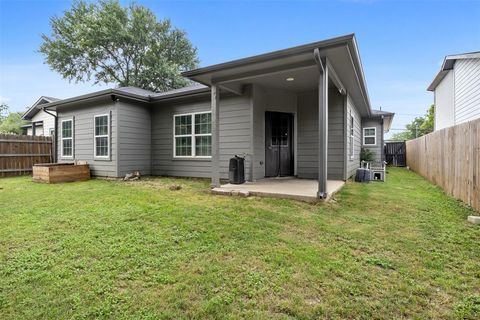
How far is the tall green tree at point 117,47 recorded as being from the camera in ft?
58.9

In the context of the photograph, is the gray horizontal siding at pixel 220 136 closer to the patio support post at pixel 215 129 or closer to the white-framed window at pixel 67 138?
the patio support post at pixel 215 129

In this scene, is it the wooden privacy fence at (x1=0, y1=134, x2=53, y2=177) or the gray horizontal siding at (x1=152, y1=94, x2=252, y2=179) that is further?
the wooden privacy fence at (x1=0, y1=134, x2=53, y2=177)

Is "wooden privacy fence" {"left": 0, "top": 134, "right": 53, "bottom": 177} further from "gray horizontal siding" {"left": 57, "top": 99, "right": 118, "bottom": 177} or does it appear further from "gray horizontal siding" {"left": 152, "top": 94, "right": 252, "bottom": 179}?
"gray horizontal siding" {"left": 152, "top": 94, "right": 252, "bottom": 179}

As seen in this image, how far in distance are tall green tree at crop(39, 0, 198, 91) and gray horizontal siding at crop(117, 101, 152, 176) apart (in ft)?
38.7

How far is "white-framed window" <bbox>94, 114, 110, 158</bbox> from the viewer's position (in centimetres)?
804

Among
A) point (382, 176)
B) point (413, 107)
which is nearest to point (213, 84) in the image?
point (382, 176)

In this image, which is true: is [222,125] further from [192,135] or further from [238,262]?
[238,262]

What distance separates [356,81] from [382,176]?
3560 mm

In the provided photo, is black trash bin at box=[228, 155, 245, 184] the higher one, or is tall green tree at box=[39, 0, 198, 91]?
tall green tree at box=[39, 0, 198, 91]

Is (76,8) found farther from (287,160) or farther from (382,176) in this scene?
(382,176)

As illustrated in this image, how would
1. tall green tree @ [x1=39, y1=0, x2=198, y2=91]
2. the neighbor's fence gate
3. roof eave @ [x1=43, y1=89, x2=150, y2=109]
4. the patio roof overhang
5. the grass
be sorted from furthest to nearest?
tall green tree @ [x1=39, y1=0, x2=198, y2=91]
the neighbor's fence gate
roof eave @ [x1=43, y1=89, x2=150, y2=109]
the patio roof overhang
the grass

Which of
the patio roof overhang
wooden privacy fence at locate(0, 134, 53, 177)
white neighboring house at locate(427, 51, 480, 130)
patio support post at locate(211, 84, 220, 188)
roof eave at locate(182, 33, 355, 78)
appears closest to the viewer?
roof eave at locate(182, 33, 355, 78)

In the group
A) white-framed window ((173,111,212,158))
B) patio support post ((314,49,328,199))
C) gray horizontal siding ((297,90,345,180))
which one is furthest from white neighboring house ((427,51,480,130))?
white-framed window ((173,111,212,158))

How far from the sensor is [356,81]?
6.13 meters
